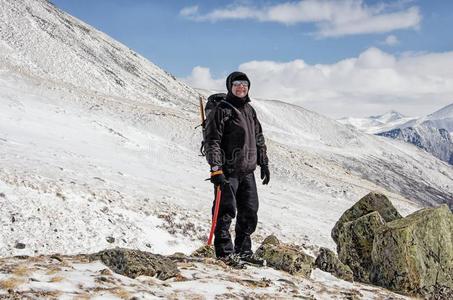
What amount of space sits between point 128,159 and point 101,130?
6.33m

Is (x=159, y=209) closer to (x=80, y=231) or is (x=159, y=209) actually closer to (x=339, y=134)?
(x=80, y=231)

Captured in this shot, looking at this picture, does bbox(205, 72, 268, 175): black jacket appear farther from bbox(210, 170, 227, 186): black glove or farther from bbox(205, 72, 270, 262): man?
bbox(210, 170, 227, 186): black glove

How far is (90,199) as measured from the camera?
599 inches

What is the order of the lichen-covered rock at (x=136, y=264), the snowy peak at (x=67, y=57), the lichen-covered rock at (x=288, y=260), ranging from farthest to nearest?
1. the snowy peak at (x=67, y=57)
2. the lichen-covered rock at (x=288, y=260)
3. the lichen-covered rock at (x=136, y=264)

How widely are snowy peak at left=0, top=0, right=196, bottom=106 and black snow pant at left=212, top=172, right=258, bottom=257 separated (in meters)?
37.6

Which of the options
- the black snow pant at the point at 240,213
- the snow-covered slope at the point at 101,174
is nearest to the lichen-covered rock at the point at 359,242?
the snow-covered slope at the point at 101,174

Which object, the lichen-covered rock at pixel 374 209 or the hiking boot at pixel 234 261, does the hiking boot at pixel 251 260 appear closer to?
the hiking boot at pixel 234 261

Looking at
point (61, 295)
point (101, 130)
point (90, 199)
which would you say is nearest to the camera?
point (61, 295)

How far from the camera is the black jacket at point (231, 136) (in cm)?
870

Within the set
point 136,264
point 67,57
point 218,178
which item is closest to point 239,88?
point 218,178

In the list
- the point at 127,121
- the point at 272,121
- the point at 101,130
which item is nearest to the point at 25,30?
the point at 127,121

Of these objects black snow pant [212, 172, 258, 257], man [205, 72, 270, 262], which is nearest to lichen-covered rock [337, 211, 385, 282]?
black snow pant [212, 172, 258, 257]

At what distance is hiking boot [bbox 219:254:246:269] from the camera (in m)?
8.64

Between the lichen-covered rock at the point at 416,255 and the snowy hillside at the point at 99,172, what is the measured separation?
5.86 meters
